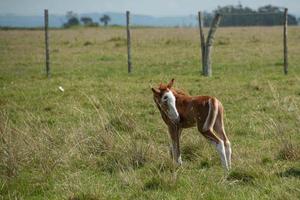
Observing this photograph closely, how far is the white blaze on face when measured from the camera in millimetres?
7113

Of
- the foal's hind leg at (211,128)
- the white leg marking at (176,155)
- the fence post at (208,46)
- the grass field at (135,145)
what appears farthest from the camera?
the fence post at (208,46)

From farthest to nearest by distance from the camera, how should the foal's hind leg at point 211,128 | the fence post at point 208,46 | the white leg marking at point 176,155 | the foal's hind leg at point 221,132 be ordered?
the fence post at point 208,46, the white leg marking at point 176,155, the foal's hind leg at point 221,132, the foal's hind leg at point 211,128

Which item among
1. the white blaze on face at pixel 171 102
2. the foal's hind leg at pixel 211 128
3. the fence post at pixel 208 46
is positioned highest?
the fence post at pixel 208 46

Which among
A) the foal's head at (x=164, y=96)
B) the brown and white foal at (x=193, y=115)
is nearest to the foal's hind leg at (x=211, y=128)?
the brown and white foal at (x=193, y=115)

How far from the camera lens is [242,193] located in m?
6.26

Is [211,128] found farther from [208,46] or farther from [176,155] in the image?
[208,46]

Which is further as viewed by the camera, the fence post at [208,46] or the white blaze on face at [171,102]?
the fence post at [208,46]

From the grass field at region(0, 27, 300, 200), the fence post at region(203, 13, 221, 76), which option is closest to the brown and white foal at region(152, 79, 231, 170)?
the grass field at region(0, 27, 300, 200)

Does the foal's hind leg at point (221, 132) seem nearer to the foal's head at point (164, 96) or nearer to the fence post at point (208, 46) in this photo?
the foal's head at point (164, 96)

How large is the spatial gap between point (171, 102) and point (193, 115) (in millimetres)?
316

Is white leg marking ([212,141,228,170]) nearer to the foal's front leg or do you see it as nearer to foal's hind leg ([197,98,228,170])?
foal's hind leg ([197,98,228,170])

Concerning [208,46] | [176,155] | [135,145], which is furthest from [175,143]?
[208,46]

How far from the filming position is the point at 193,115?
7.13m

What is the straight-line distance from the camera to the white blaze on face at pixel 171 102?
7.11 meters
